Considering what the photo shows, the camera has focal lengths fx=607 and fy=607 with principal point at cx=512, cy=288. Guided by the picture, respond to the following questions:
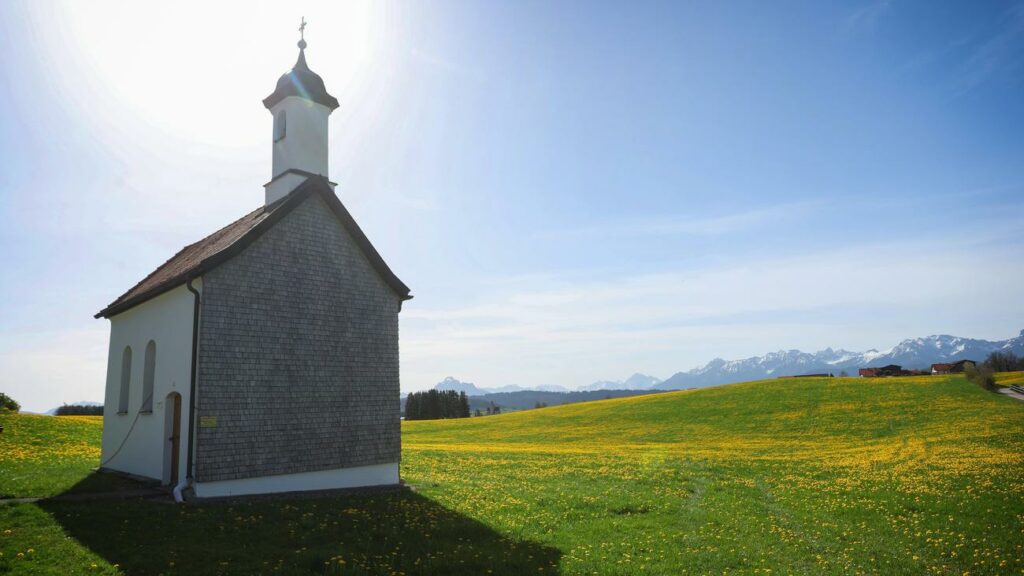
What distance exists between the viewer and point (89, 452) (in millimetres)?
26359

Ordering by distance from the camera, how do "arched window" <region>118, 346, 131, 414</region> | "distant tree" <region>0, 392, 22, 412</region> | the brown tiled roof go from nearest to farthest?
1. the brown tiled roof
2. "arched window" <region>118, 346, 131, 414</region>
3. "distant tree" <region>0, 392, 22, 412</region>

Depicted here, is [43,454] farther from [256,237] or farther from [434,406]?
[434,406]

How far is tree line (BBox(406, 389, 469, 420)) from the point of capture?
86375 mm

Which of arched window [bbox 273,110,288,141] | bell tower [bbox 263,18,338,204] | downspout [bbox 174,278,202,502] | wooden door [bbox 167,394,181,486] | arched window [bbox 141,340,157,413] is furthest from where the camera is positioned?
arched window [bbox 273,110,288,141]

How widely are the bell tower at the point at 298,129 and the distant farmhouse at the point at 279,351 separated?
46mm

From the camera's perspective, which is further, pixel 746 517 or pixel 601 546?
pixel 746 517

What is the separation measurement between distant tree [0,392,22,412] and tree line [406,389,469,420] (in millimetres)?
53569

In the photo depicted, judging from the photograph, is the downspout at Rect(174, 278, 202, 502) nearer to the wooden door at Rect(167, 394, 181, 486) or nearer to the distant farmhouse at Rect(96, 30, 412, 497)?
the distant farmhouse at Rect(96, 30, 412, 497)

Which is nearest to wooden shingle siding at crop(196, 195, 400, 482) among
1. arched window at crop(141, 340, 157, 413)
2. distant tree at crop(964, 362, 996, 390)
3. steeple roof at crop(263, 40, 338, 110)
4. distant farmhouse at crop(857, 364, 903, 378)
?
steeple roof at crop(263, 40, 338, 110)

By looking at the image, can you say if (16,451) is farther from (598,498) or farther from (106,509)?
(598,498)

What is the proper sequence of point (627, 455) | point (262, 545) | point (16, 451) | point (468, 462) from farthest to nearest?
point (627, 455)
point (468, 462)
point (16, 451)
point (262, 545)

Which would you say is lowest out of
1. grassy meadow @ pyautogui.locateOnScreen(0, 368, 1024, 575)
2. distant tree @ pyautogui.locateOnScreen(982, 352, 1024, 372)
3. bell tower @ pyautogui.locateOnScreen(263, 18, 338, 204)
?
grassy meadow @ pyautogui.locateOnScreen(0, 368, 1024, 575)

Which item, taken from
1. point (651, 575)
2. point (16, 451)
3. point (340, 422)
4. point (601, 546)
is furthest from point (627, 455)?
point (16, 451)

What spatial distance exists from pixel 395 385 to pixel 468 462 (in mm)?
9331
